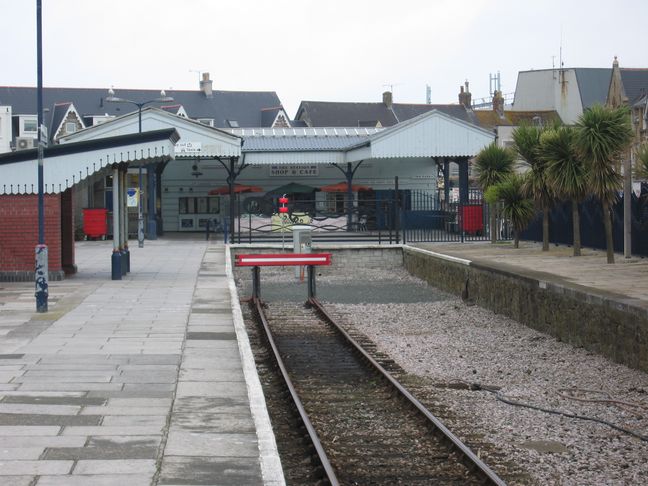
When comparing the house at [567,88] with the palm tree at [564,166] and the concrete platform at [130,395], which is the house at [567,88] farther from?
the concrete platform at [130,395]

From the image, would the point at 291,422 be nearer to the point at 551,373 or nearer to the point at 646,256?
the point at 551,373

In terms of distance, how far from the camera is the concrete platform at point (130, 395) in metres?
6.97

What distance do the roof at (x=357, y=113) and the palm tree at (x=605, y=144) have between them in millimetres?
59481

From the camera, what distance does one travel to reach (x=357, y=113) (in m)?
86.1

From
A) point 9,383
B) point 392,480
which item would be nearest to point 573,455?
point 392,480

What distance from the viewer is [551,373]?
13.3 m

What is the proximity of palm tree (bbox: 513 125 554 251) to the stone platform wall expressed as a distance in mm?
4222

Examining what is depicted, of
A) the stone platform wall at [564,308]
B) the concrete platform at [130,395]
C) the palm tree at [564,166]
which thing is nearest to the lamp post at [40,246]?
the concrete platform at [130,395]

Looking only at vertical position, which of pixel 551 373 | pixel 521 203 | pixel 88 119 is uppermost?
pixel 88 119

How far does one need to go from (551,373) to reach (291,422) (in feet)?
15.4

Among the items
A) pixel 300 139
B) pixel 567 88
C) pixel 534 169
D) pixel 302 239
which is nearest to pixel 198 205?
pixel 300 139

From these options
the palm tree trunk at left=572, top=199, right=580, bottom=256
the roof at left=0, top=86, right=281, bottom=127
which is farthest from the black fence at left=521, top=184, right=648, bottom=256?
the roof at left=0, top=86, right=281, bottom=127

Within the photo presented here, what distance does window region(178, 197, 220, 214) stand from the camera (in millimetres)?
51844

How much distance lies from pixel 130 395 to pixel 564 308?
28.2ft
